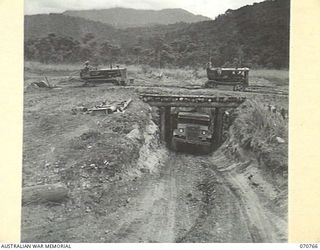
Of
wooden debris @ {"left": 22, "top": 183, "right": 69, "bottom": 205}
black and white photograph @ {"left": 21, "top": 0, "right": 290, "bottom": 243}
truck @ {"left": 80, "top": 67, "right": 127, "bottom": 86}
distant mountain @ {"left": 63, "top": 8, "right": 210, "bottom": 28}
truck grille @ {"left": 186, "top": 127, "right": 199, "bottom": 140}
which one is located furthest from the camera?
truck grille @ {"left": 186, "top": 127, "right": 199, "bottom": 140}

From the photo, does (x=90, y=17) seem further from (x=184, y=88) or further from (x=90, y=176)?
(x=90, y=176)

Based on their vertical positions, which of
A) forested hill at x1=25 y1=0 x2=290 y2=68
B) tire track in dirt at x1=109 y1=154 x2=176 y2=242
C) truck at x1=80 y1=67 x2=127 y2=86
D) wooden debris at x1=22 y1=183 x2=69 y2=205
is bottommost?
tire track in dirt at x1=109 y1=154 x2=176 y2=242

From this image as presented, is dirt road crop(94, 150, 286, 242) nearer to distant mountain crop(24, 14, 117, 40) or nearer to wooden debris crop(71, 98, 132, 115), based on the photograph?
wooden debris crop(71, 98, 132, 115)

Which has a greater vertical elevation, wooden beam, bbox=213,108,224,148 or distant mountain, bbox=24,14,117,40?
distant mountain, bbox=24,14,117,40

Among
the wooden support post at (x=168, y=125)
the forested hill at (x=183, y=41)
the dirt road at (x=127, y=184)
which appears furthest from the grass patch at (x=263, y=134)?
the wooden support post at (x=168, y=125)

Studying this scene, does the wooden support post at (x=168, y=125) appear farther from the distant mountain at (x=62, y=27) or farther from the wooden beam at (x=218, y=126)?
the distant mountain at (x=62, y=27)

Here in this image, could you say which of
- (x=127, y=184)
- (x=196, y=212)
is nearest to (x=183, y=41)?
(x=127, y=184)

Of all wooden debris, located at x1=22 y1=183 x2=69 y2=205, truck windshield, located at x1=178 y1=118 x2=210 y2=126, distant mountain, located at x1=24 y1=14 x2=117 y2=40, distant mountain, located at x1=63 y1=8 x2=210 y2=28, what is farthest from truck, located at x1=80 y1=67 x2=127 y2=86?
wooden debris, located at x1=22 y1=183 x2=69 y2=205

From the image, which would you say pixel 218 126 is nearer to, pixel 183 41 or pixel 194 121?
pixel 194 121
